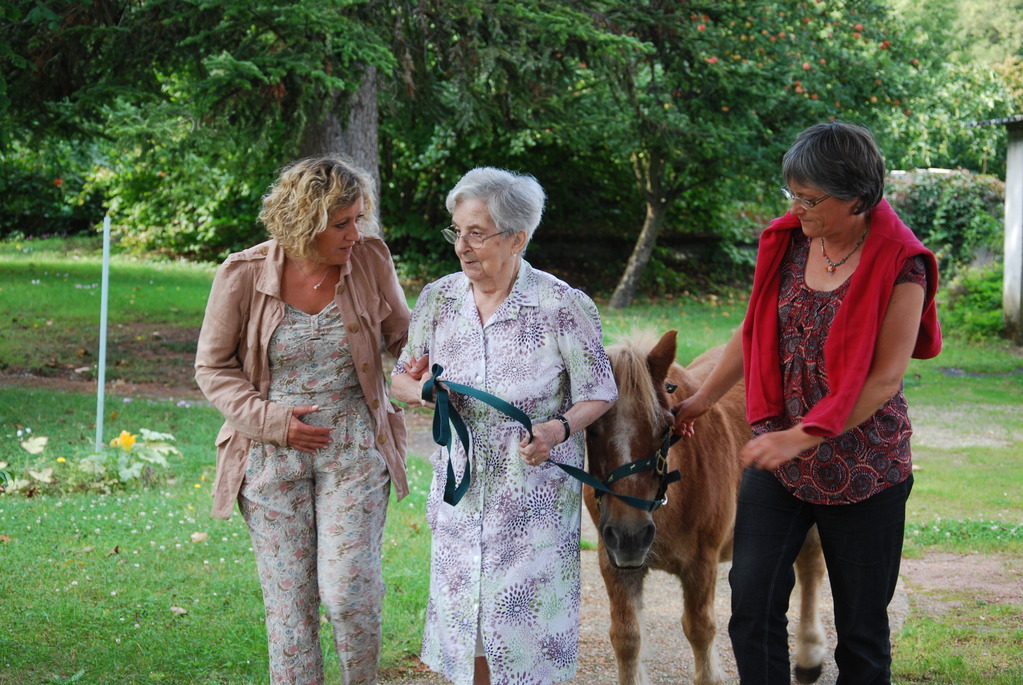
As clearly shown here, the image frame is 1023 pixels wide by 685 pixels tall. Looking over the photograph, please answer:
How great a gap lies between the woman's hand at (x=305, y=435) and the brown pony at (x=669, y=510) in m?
0.88

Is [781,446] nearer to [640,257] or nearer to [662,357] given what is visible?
[662,357]

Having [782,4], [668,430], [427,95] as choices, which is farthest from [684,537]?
[782,4]

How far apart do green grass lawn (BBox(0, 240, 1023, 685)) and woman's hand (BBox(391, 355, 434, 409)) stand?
84 centimetres

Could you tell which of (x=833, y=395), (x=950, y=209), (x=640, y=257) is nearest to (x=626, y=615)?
(x=833, y=395)

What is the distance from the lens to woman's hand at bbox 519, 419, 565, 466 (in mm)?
3039

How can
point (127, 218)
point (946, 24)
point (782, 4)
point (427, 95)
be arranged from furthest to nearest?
point (946, 24)
point (127, 218)
point (782, 4)
point (427, 95)

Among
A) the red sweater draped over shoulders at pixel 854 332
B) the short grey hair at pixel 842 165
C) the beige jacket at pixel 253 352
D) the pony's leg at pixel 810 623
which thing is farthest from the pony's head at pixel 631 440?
the pony's leg at pixel 810 623

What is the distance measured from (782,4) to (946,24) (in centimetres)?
3362

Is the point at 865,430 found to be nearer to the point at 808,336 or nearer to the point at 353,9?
the point at 808,336

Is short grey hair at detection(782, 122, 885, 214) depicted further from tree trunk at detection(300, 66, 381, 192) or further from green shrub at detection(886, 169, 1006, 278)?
green shrub at detection(886, 169, 1006, 278)

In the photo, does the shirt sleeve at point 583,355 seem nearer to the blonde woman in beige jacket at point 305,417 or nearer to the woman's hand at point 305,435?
the blonde woman in beige jacket at point 305,417

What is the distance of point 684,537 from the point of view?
4.01m

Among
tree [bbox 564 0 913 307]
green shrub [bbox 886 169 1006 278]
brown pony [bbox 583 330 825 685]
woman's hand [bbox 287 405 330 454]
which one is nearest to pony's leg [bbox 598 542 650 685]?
brown pony [bbox 583 330 825 685]

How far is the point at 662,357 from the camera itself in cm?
357
